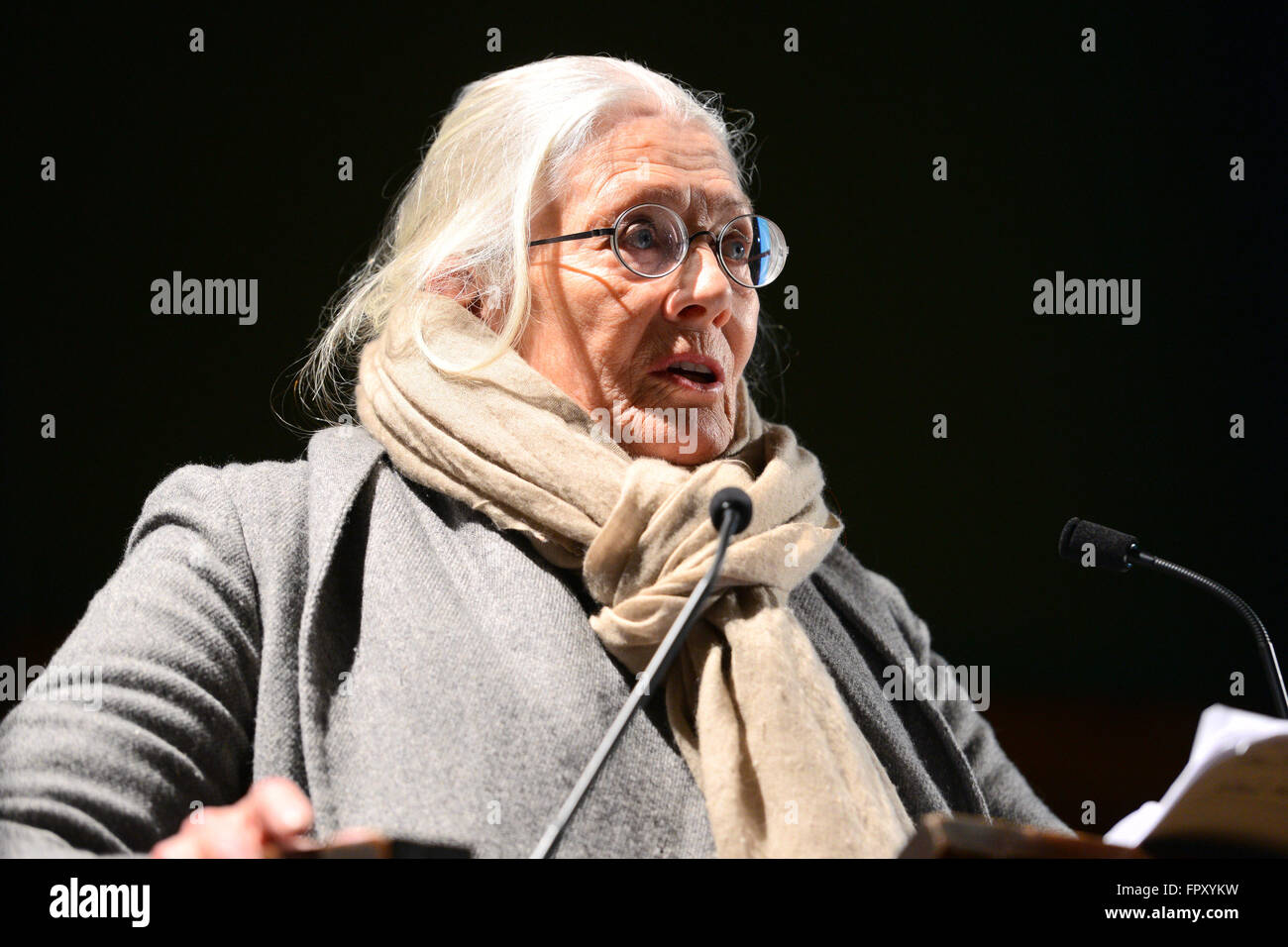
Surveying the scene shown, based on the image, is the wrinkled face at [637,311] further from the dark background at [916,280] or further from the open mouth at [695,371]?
the dark background at [916,280]

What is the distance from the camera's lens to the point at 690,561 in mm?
1442

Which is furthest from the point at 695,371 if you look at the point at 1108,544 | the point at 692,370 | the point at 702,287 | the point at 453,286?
the point at 1108,544

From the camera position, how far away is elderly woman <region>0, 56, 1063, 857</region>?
128 cm

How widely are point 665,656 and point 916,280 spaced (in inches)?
56.5

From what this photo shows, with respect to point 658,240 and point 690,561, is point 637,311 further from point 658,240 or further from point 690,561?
point 690,561

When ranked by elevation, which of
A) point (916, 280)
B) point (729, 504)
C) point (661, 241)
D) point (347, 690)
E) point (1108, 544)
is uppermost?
point (661, 241)

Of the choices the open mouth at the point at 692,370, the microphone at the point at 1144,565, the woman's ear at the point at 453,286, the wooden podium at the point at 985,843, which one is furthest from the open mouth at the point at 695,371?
the wooden podium at the point at 985,843

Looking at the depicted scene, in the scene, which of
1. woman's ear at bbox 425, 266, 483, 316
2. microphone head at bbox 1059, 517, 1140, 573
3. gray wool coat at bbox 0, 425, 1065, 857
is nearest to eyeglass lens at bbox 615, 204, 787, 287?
woman's ear at bbox 425, 266, 483, 316

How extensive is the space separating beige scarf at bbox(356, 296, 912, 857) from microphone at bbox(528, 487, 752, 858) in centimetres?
9

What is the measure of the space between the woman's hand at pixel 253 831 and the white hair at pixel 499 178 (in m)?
0.73

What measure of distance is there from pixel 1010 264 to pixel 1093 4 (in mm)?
485
